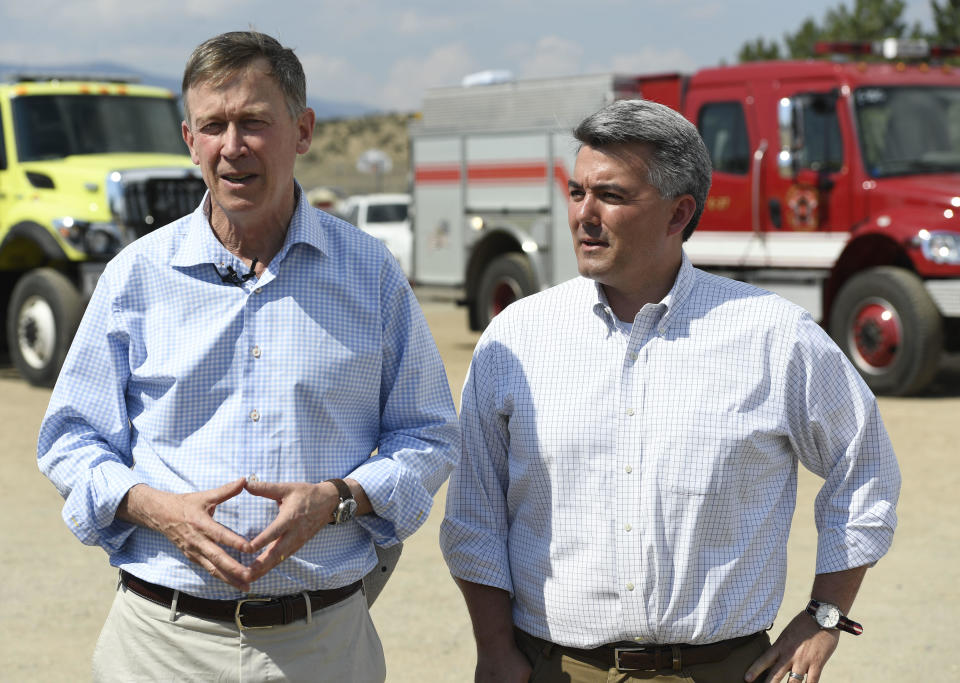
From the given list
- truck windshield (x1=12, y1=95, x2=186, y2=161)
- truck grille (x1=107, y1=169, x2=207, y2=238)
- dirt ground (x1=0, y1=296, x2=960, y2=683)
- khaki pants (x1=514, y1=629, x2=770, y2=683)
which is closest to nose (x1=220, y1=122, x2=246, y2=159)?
khaki pants (x1=514, y1=629, x2=770, y2=683)

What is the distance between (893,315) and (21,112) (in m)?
8.35

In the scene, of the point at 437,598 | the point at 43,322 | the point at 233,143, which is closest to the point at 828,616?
the point at 233,143

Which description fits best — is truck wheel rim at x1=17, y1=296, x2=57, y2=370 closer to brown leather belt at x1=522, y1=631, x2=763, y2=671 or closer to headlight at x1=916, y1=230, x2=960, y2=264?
headlight at x1=916, y1=230, x2=960, y2=264

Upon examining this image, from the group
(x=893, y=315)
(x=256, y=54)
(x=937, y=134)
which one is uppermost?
(x=256, y=54)

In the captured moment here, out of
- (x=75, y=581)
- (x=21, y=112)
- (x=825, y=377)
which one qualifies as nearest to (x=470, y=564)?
(x=825, y=377)

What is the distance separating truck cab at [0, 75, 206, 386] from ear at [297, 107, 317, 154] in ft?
32.6

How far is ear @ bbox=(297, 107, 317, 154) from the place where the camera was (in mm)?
2793

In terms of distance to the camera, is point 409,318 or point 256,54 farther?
point 409,318

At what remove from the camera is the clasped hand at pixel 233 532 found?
2516 mm

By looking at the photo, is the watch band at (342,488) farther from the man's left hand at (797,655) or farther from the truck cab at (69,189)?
the truck cab at (69,189)

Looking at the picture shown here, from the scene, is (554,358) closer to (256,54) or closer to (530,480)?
(530,480)

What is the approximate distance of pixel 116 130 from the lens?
551 inches

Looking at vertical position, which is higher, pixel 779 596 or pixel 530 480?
pixel 530 480

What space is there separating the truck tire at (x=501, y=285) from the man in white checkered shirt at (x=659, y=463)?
37.8 ft
